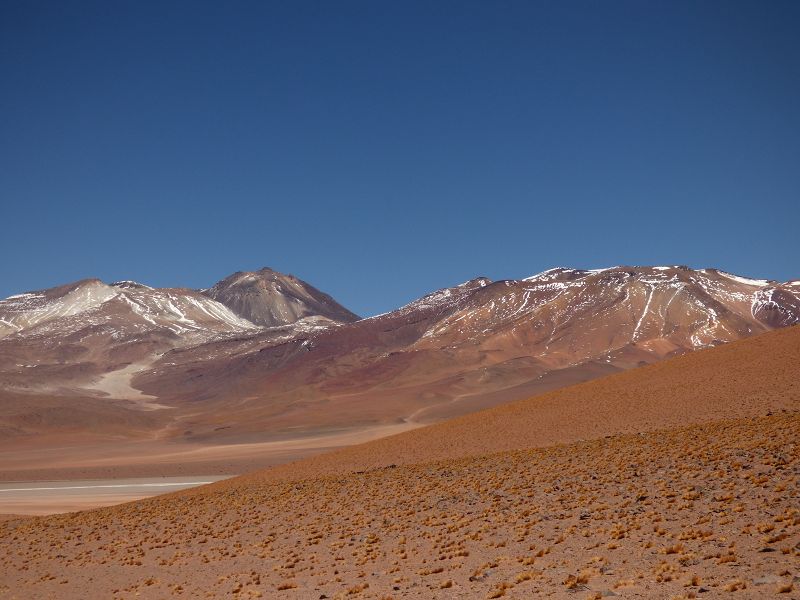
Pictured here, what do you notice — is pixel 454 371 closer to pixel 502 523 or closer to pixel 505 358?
pixel 505 358

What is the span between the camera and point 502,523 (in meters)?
20.0

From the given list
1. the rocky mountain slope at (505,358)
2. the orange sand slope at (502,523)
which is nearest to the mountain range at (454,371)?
the rocky mountain slope at (505,358)

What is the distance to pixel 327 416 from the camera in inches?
4656

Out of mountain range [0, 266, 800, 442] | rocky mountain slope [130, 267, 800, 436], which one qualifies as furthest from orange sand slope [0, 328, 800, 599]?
rocky mountain slope [130, 267, 800, 436]

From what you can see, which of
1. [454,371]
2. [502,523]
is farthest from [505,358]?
[502,523]

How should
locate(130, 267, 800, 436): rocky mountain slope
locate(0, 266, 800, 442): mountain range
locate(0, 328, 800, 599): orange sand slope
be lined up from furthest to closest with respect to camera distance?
locate(130, 267, 800, 436): rocky mountain slope → locate(0, 266, 800, 442): mountain range → locate(0, 328, 800, 599): orange sand slope

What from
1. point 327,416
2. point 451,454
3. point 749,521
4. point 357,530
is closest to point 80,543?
point 357,530

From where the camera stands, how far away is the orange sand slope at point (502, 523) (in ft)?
48.5

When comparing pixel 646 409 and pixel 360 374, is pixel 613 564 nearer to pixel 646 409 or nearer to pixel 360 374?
pixel 646 409

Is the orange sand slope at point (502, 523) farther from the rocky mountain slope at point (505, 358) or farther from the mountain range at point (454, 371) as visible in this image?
the rocky mountain slope at point (505, 358)

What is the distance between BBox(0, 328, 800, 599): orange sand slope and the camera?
48.5ft

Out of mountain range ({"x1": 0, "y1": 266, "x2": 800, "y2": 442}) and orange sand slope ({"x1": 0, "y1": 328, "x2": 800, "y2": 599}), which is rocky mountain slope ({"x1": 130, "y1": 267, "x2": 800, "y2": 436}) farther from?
orange sand slope ({"x1": 0, "y1": 328, "x2": 800, "y2": 599})

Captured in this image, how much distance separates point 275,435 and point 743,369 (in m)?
71.8

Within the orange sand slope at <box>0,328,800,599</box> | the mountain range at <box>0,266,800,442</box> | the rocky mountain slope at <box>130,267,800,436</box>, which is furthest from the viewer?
the rocky mountain slope at <box>130,267,800,436</box>
